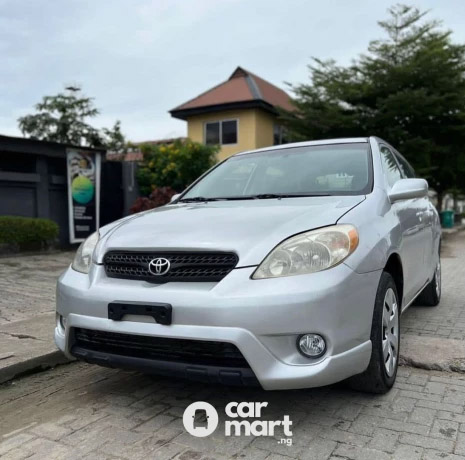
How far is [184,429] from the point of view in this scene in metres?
2.62

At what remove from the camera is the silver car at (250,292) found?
7.72ft

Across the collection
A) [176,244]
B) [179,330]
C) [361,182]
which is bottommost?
[179,330]

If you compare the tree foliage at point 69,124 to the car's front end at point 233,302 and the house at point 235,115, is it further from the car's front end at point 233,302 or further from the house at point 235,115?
the car's front end at point 233,302

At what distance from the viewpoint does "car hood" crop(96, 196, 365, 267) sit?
2.54 meters

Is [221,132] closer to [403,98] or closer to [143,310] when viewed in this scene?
[403,98]

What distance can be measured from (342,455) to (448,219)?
2518 cm

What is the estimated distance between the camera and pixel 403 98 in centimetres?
1620

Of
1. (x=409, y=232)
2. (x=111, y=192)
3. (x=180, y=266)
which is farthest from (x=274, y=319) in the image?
(x=111, y=192)

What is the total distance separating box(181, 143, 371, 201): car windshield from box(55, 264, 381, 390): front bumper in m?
1.05

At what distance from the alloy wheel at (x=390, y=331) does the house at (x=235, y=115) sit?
17.7 metres

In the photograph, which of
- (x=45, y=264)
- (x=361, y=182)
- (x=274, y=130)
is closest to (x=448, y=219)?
(x=274, y=130)

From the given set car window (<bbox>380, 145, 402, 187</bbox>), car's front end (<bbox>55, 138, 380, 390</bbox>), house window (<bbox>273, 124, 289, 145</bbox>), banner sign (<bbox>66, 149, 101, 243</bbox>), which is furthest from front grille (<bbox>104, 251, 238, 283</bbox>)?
house window (<bbox>273, 124, 289, 145</bbox>)

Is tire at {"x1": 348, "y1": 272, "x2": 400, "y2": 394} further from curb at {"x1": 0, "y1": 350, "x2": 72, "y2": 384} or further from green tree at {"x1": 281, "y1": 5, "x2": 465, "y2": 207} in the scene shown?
green tree at {"x1": 281, "y1": 5, "x2": 465, "y2": 207}

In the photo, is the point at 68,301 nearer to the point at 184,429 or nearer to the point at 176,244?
the point at 176,244
